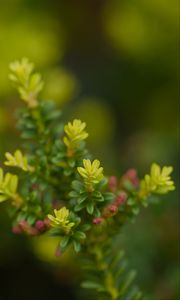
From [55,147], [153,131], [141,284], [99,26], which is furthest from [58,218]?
[99,26]

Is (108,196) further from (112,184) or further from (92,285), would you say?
(92,285)

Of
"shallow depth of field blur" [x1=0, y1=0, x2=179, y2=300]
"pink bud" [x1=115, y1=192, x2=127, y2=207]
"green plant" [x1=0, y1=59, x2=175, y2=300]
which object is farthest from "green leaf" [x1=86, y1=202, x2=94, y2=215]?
"shallow depth of field blur" [x1=0, y1=0, x2=179, y2=300]

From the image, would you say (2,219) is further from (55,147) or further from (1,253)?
(55,147)

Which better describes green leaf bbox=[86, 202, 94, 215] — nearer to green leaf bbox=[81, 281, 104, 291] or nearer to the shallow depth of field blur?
green leaf bbox=[81, 281, 104, 291]

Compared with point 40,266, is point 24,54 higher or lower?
higher

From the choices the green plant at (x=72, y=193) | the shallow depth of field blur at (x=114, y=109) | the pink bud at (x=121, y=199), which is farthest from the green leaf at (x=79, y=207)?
the shallow depth of field blur at (x=114, y=109)

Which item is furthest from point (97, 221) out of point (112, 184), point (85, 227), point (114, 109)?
point (114, 109)

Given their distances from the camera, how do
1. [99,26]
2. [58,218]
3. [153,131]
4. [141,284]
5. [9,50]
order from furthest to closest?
[99,26] < [153,131] < [9,50] < [141,284] < [58,218]

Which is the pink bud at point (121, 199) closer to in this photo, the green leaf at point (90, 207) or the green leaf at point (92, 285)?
the green leaf at point (90, 207)
